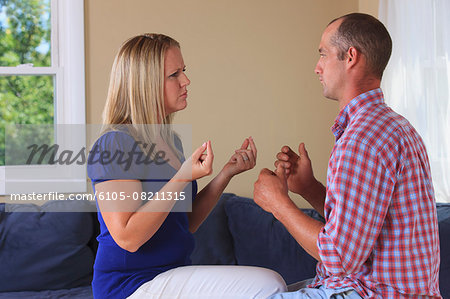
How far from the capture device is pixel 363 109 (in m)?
1.46

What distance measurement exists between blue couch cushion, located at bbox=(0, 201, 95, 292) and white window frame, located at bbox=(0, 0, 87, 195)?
0.26 meters

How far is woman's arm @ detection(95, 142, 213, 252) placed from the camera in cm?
151

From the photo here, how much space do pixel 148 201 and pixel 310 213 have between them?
1.49m

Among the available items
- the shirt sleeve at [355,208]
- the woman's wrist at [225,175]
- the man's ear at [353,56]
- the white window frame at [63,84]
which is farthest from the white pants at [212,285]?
the white window frame at [63,84]

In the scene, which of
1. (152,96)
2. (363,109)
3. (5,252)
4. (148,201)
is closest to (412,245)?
(363,109)

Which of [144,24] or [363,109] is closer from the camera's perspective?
[363,109]

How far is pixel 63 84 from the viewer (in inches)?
122

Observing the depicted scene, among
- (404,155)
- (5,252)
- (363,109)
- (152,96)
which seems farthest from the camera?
(5,252)

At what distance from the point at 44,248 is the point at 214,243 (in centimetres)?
93

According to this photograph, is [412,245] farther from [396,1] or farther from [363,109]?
[396,1]

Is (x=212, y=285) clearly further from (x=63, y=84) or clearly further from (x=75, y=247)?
→ (x=63, y=84)

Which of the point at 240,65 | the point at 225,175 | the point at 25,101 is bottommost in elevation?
the point at 225,175

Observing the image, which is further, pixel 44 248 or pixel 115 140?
pixel 44 248

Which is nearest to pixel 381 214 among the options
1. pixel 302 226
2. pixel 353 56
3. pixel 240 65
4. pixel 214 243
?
pixel 302 226
